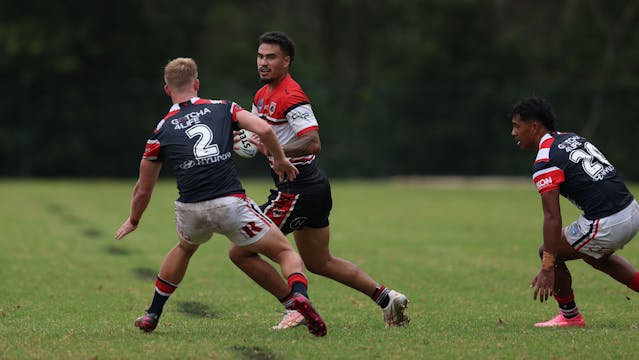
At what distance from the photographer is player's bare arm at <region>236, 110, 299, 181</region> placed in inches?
271

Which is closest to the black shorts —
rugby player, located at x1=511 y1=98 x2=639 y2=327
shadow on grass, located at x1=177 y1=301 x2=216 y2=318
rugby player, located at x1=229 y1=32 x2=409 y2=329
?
rugby player, located at x1=229 y1=32 x2=409 y2=329

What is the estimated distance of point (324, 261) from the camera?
7844 millimetres

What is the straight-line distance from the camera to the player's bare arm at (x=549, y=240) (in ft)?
23.4

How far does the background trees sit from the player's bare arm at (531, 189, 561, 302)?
26.5 meters

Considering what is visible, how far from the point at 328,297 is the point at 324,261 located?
2.00 meters

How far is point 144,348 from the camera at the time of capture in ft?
21.9

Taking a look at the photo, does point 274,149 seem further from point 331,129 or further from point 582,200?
point 331,129

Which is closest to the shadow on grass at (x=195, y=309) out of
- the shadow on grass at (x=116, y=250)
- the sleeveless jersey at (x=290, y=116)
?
the sleeveless jersey at (x=290, y=116)

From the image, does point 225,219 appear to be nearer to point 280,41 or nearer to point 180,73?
point 180,73

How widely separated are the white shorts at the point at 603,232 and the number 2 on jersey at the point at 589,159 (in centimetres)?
35

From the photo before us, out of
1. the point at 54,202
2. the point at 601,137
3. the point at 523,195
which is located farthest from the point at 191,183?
the point at 601,137

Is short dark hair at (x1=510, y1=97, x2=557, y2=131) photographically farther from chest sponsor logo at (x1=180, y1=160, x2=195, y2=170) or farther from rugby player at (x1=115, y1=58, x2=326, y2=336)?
chest sponsor logo at (x1=180, y1=160, x2=195, y2=170)

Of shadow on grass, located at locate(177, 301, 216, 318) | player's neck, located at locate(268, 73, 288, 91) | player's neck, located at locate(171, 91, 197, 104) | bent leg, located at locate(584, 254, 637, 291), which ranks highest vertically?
player's neck, located at locate(268, 73, 288, 91)

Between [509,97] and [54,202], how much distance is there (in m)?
17.2
